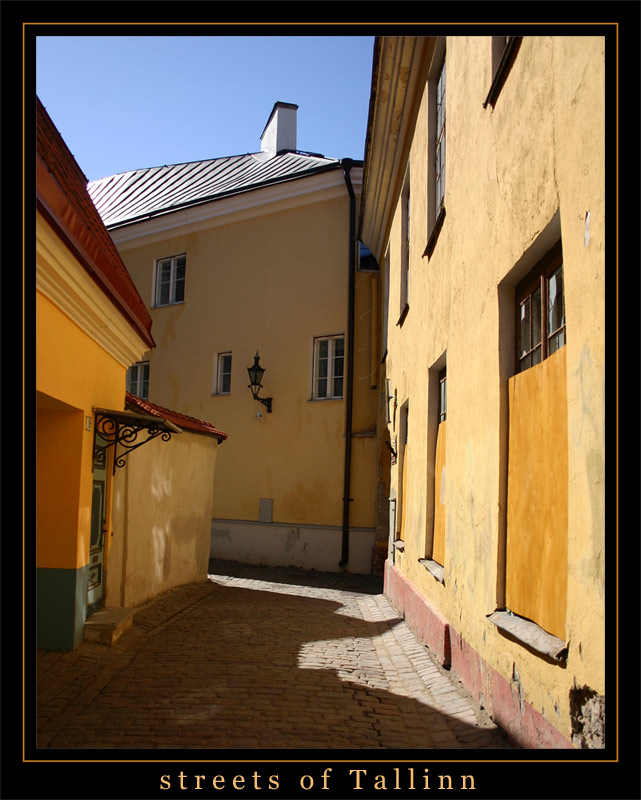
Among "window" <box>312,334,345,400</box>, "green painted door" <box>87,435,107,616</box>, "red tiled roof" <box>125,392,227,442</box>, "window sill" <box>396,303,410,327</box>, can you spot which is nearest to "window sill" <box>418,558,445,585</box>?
"red tiled roof" <box>125,392,227,442</box>

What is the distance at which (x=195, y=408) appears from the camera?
17562 millimetres

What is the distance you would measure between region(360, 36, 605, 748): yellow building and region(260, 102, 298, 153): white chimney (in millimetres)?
12550

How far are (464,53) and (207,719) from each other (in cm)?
563

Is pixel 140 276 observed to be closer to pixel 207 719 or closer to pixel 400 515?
pixel 400 515

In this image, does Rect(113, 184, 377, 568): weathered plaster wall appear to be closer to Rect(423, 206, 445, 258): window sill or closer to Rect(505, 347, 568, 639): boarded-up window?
Rect(423, 206, 445, 258): window sill

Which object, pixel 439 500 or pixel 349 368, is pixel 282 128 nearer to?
pixel 349 368

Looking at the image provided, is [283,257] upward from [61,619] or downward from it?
upward

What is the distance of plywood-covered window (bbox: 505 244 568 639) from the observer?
13.0ft

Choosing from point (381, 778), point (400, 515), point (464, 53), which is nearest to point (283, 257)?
point (400, 515)

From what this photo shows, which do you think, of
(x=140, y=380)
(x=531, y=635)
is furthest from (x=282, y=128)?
(x=531, y=635)

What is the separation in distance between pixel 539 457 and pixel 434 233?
158 inches

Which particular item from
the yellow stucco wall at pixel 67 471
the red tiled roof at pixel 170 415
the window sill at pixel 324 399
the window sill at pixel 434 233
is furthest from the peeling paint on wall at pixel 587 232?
the window sill at pixel 324 399

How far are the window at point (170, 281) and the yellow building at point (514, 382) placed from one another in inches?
411

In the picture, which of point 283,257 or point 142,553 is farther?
point 283,257
